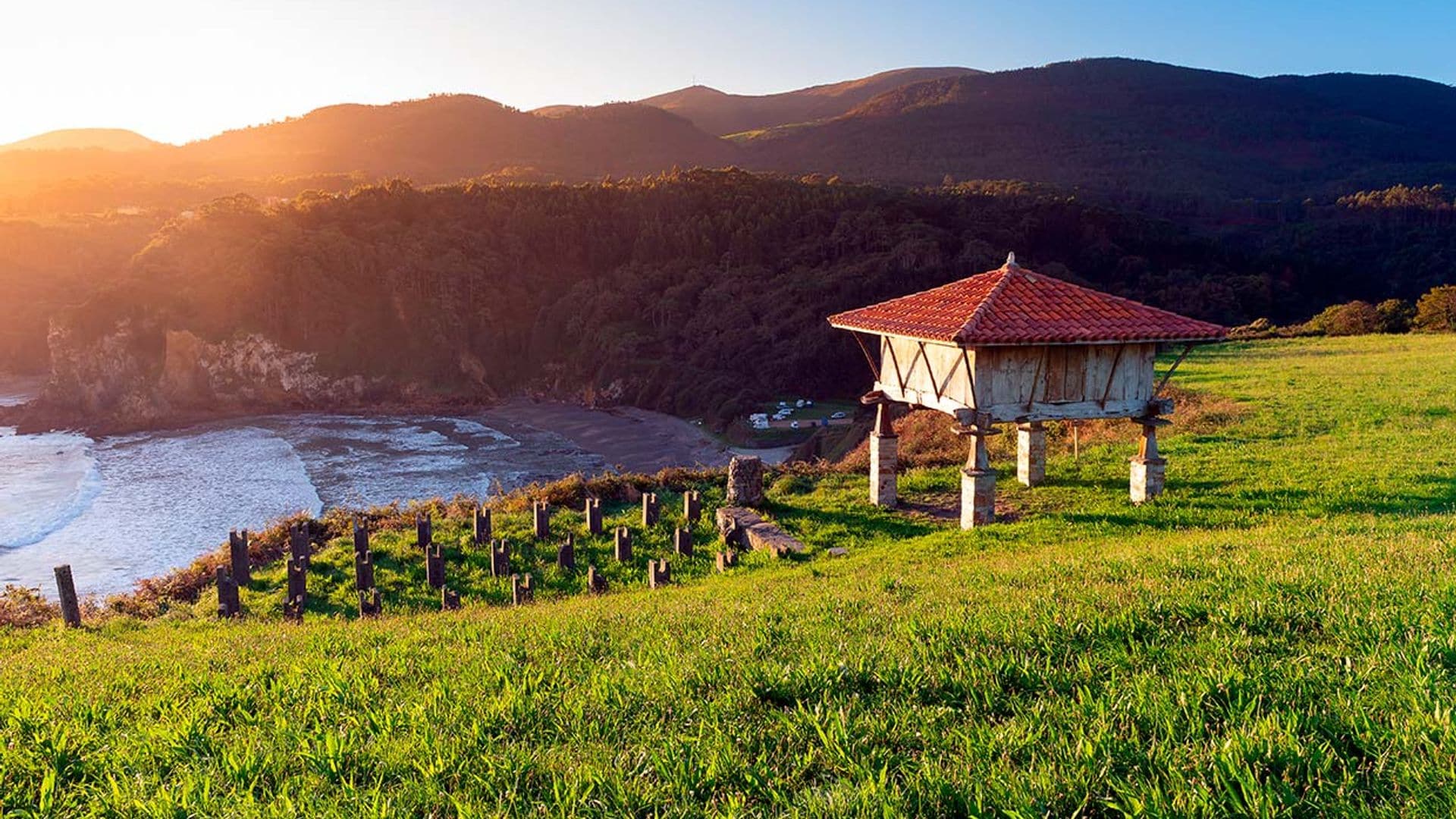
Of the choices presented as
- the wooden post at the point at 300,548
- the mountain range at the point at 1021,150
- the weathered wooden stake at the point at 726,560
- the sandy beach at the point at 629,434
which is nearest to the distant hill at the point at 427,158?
the mountain range at the point at 1021,150

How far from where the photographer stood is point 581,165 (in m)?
189

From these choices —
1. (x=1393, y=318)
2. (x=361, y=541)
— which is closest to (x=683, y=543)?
(x=361, y=541)

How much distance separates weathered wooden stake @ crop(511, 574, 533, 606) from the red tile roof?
7.80m

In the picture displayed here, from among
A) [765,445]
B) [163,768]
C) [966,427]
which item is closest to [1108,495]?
[966,427]

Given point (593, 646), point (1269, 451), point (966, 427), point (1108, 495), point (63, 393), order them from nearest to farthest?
point (593, 646) < point (966, 427) < point (1108, 495) < point (1269, 451) < point (63, 393)

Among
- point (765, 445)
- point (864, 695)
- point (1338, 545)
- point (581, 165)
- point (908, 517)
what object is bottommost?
point (765, 445)

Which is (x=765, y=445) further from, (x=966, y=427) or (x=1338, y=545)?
(x=1338, y=545)

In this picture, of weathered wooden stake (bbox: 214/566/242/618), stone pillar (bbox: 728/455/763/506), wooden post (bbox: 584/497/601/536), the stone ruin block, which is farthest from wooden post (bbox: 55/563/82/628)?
stone pillar (bbox: 728/455/763/506)

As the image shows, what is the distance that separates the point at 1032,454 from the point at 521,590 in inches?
412

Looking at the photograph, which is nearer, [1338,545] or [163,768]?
[163,768]

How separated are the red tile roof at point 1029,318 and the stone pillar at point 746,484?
5027 millimetres

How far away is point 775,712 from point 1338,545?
6828 millimetres

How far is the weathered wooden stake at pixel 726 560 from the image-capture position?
47.6 ft

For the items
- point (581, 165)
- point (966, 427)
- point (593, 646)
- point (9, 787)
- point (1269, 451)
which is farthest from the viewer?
point (581, 165)
